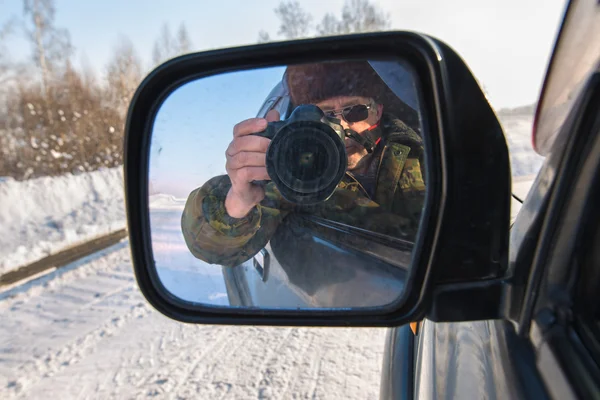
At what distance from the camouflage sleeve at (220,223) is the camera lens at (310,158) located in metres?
0.21

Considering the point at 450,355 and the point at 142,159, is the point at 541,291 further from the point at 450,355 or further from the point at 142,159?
the point at 142,159

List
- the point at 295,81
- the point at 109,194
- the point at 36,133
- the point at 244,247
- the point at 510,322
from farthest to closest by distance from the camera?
the point at 36,133 → the point at 109,194 → the point at 244,247 → the point at 295,81 → the point at 510,322

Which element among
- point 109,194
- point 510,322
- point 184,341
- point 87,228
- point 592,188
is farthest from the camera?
point 109,194

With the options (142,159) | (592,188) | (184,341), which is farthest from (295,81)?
(184,341)

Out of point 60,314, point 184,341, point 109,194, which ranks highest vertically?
point 184,341

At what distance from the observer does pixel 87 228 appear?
870 centimetres

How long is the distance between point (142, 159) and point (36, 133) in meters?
15.4

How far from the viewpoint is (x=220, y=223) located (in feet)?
4.27

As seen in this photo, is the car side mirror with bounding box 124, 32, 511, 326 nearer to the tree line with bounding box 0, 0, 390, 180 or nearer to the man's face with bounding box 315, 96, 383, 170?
the man's face with bounding box 315, 96, 383, 170

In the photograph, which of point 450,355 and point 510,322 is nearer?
point 510,322

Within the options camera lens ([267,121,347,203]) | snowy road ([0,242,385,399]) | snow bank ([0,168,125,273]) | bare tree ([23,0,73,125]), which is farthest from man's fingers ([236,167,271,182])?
bare tree ([23,0,73,125])

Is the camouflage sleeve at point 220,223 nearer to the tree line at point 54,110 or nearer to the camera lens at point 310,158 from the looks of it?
the camera lens at point 310,158

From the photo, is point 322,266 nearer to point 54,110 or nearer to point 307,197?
point 307,197

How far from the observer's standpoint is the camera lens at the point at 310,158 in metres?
0.95
